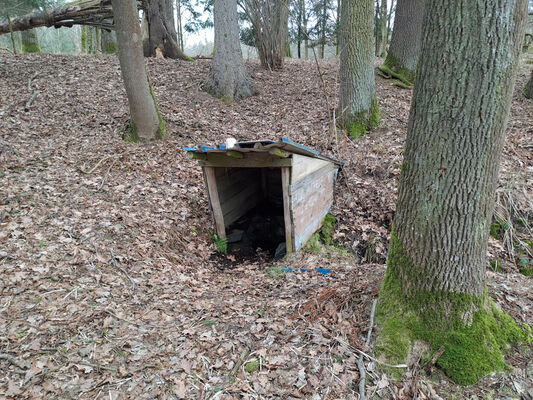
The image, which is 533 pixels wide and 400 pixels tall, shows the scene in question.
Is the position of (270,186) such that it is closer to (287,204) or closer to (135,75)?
(287,204)

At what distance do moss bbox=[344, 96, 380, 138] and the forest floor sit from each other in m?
0.27

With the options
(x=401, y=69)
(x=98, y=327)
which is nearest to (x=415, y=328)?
(x=98, y=327)

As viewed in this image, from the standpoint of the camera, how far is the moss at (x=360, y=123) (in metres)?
7.96

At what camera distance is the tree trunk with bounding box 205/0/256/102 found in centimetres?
922

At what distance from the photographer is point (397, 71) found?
10.8 metres

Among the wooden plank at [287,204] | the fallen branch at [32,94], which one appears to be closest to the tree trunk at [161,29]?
the fallen branch at [32,94]

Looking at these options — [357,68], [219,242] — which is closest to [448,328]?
[219,242]

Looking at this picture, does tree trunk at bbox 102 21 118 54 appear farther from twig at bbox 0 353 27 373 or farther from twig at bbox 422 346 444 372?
twig at bbox 422 346 444 372

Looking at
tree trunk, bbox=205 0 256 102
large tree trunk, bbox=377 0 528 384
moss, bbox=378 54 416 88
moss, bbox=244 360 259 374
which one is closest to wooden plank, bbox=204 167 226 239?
moss, bbox=244 360 259 374

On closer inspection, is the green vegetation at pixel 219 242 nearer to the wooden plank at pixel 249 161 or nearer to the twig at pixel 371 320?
the wooden plank at pixel 249 161

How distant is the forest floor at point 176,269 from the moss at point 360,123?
0.89ft

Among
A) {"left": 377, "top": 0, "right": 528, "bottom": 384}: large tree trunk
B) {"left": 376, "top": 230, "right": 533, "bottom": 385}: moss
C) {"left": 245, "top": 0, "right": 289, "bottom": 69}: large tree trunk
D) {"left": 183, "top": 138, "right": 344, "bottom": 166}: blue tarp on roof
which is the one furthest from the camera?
{"left": 245, "top": 0, "right": 289, "bottom": 69}: large tree trunk

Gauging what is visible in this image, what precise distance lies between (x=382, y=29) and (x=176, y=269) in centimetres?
1749

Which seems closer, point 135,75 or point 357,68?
point 135,75
